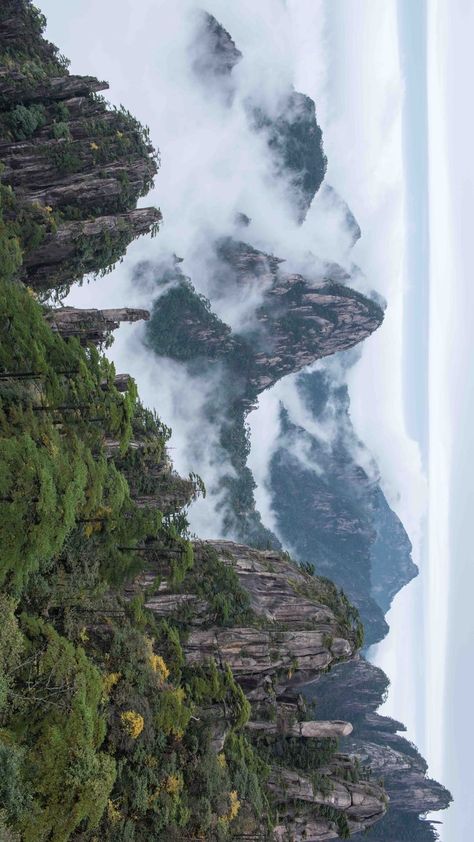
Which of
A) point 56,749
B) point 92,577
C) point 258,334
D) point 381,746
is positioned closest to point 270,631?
point 92,577

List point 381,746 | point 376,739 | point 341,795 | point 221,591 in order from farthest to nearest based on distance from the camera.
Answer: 1. point 376,739
2. point 381,746
3. point 221,591
4. point 341,795

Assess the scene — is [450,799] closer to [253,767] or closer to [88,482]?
[253,767]

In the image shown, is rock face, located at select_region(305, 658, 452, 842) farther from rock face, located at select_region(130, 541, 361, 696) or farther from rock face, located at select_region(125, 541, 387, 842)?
rock face, located at select_region(130, 541, 361, 696)

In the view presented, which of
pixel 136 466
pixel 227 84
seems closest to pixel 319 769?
pixel 136 466

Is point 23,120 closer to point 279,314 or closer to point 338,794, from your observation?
point 338,794

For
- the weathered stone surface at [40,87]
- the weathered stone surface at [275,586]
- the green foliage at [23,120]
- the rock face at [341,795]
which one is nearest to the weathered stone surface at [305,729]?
the rock face at [341,795]

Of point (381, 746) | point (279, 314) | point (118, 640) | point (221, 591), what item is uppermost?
point (279, 314)
